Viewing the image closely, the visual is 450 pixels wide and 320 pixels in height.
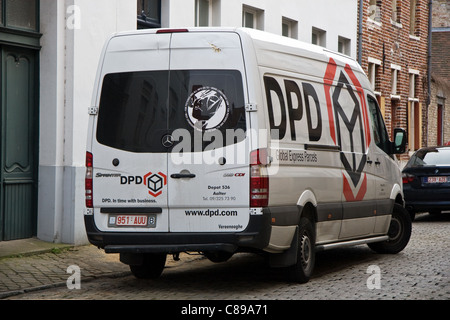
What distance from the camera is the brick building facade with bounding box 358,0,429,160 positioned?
2770 cm

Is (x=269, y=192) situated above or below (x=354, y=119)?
below

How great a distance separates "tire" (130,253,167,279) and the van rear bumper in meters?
1.11

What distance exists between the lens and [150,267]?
10.5 m

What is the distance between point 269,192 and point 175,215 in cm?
A: 92

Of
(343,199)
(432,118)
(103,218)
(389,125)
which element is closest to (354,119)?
(343,199)

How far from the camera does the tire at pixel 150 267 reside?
10422mm

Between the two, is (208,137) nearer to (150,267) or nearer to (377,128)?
(150,267)

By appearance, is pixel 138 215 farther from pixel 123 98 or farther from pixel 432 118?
pixel 432 118

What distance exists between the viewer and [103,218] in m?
9.41

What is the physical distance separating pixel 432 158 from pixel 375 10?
10397mm

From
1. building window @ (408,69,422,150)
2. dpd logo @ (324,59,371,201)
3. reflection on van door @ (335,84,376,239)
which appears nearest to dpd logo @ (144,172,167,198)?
dpd logo @ (324,59,371,201)

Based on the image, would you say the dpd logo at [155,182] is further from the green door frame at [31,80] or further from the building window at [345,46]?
the building window at [345,46]

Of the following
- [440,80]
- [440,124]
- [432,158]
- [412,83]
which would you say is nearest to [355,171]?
[432,158]

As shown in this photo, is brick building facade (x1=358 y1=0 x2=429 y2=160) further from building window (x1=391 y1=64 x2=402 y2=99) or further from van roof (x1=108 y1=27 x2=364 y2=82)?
van roof (x1=108 y1=27 x2=364 y2=82)
